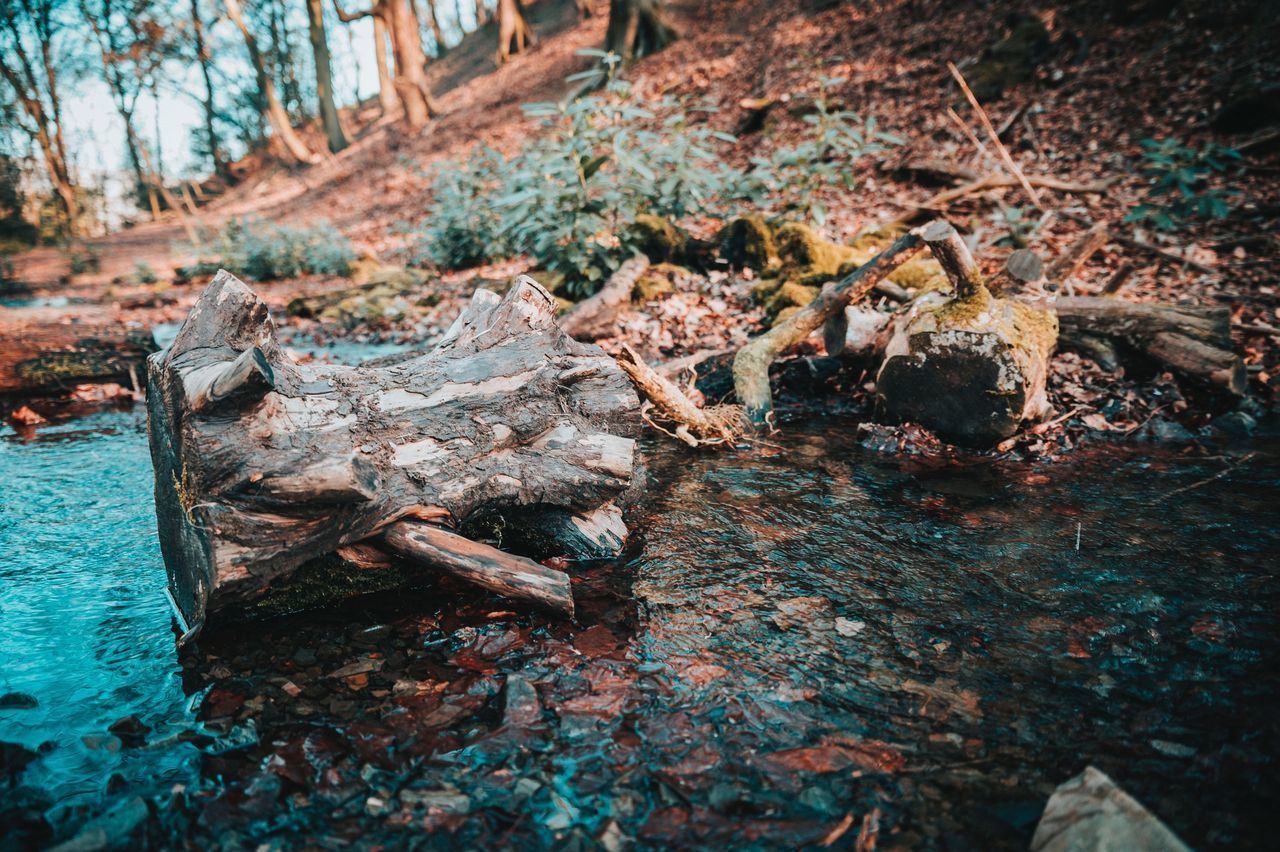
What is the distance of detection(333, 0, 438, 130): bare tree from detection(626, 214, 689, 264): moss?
53.2ft

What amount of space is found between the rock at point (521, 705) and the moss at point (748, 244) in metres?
5.24

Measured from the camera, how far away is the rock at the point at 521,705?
1850 mm

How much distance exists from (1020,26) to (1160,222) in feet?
18.9

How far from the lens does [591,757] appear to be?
1.72 meters

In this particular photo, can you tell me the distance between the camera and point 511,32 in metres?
21.3

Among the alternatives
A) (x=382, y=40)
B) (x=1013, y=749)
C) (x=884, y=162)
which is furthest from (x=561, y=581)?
(x=382, y=40)

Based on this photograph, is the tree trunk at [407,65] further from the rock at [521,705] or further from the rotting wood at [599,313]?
the rock at [521,705]

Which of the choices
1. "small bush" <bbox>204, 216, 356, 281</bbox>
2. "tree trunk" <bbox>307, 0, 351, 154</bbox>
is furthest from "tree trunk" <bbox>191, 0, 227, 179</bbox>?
"small bush" <bbox>204, 216, 356, 281</bbox>

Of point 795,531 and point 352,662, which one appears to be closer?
point 352,662

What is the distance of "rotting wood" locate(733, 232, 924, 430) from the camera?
4.25 meters

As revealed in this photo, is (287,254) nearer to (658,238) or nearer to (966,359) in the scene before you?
(658,238)

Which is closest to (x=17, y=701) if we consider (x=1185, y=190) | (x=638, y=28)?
(x=1185, y=190)

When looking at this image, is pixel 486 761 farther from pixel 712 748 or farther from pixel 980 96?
pixel 980 96

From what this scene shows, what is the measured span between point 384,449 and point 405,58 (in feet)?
Result: 71.6
